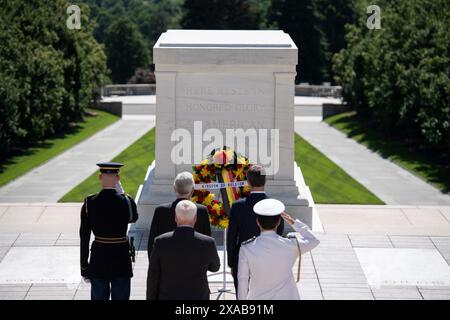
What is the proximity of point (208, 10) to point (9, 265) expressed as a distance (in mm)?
55178

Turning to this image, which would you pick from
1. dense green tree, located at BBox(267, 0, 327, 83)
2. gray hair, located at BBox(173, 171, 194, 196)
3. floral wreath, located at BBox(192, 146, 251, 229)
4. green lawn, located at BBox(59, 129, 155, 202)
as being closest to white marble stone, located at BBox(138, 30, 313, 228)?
floral wreath, located at BBox(192, 146, 251, 229)

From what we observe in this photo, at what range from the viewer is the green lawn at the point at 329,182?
65.5 ft

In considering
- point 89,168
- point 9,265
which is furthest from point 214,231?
point 89,168

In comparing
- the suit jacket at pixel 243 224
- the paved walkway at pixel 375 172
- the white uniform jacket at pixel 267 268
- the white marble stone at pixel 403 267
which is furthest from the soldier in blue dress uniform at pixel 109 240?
the paved walkway at pixel 375 172

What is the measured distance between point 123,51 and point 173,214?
6245 centimetres

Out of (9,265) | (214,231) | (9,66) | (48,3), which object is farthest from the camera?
(48,3)

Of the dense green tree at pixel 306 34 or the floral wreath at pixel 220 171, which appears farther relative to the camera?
the dense green tree at pixel 306 34

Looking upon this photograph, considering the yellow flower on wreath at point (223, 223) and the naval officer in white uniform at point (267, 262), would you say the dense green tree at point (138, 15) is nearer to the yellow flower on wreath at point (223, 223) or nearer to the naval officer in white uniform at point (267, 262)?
the yellow flower on wreath at point (223, 223)

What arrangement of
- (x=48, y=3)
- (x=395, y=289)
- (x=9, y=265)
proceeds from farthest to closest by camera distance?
1. (x=48, y=3)
2. (x=9, y=265)
3. (x=395, y=289)

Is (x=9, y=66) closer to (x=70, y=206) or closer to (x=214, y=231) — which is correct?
(x=70, y=206)

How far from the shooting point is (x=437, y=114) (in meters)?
24.4

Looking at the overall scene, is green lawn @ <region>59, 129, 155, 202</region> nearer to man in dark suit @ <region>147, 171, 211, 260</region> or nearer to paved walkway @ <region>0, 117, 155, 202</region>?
paved walkway @ <region>0, 117, 155, 202</region>

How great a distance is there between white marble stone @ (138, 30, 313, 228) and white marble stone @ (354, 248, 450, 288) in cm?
177

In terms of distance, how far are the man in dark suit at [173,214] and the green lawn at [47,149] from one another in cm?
1369
